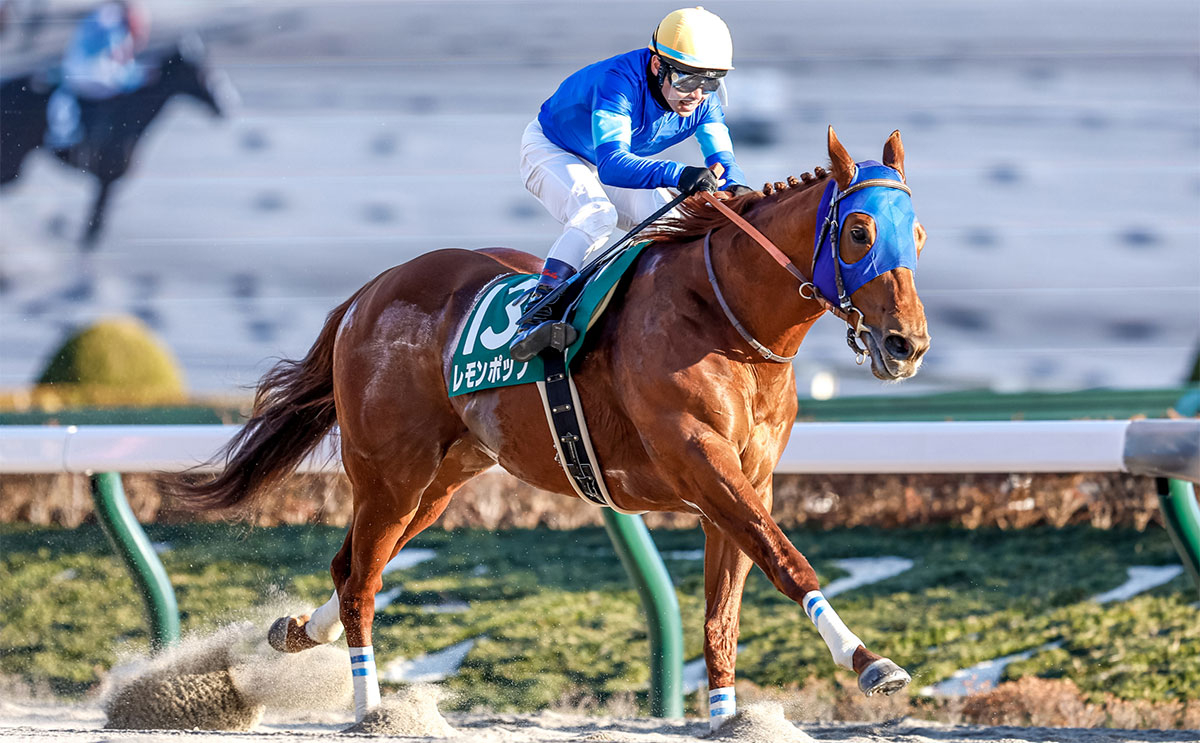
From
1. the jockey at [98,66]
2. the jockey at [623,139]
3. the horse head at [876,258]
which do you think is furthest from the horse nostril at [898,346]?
the jockey at [98,66]

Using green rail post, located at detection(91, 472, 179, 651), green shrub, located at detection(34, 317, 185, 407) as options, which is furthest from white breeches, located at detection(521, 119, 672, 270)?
green shrub, located at detection(34, 317, 185, 407)

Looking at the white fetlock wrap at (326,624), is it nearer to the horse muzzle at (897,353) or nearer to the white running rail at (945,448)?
the white running rail at (945,448)

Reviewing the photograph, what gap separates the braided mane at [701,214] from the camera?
327 centimetres

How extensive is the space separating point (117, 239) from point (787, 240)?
6644mm

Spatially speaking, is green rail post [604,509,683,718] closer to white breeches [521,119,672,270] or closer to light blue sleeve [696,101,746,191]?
white breeches [521,119,672,270]

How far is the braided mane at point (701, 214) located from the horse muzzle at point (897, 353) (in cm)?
56

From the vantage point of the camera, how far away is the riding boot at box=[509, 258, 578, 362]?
131 inches

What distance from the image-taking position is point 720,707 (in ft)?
11.0

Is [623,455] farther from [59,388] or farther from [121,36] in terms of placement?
[121,36]

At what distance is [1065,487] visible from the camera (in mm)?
5719

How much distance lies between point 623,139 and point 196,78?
6.30 metres

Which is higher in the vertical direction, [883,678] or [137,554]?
[883,678]

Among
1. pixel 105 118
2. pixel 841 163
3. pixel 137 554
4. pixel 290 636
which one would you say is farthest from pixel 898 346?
pixel 105 118

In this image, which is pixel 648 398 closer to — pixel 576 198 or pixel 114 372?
pixel 576 198
